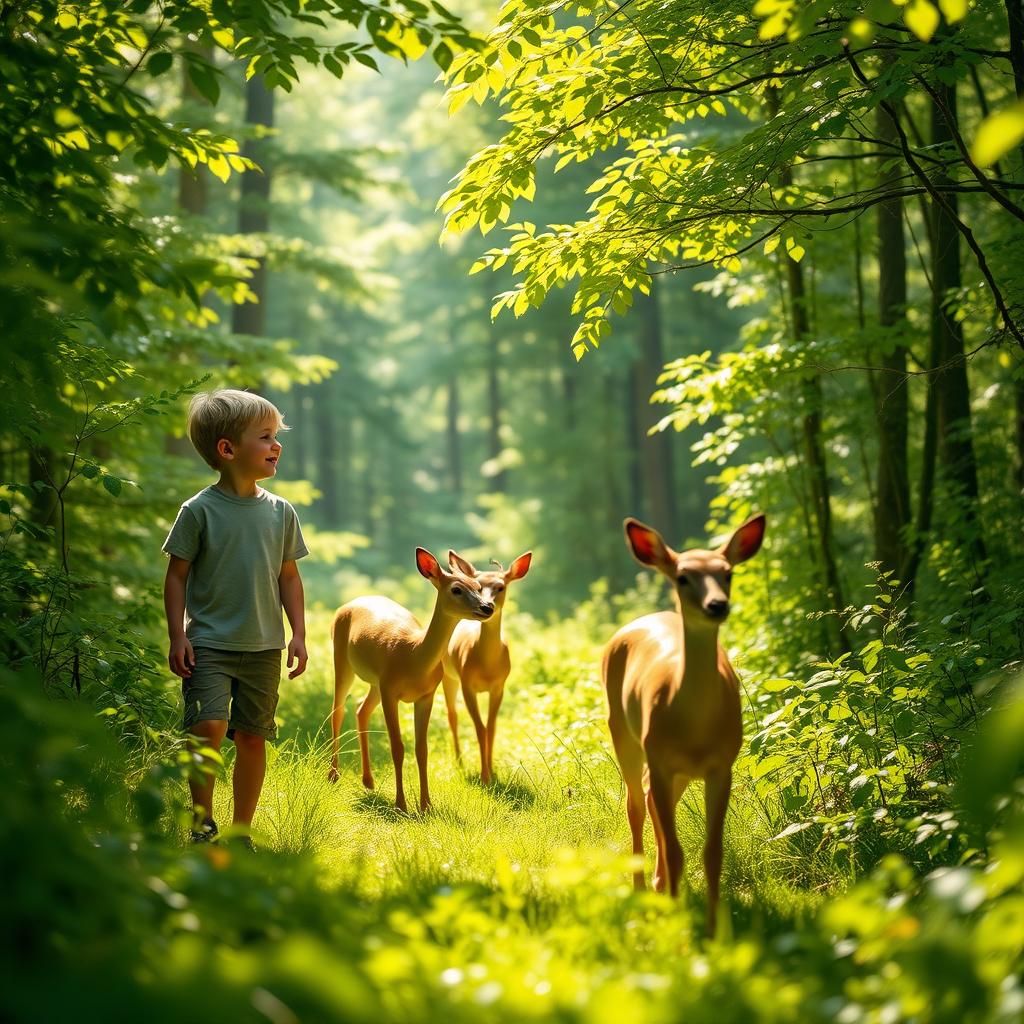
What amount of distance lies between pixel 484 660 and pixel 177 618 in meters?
2.48

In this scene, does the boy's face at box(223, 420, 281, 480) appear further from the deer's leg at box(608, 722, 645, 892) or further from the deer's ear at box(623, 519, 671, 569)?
the deer's leg at box(608, 722, 645, 892)

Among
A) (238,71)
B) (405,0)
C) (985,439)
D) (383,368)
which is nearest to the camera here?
(405,0)

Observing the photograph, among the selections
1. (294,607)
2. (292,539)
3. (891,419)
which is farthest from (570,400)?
(294,607)

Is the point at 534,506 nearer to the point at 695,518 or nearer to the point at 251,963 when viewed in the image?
the point at 695,518

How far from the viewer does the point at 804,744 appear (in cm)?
466

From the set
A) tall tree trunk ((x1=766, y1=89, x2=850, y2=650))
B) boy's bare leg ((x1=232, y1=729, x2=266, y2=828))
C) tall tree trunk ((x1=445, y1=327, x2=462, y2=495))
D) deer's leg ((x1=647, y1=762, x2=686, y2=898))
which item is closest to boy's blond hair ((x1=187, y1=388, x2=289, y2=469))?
boy's bare leg ((x1=232, y1=729, x2=266, y2=828))

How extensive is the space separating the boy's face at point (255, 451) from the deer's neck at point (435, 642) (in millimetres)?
1279

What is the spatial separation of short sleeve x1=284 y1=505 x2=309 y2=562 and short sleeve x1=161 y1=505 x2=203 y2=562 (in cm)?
47

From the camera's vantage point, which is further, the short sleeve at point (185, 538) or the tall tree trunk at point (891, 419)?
the tall tree trunk at point (891, 419)

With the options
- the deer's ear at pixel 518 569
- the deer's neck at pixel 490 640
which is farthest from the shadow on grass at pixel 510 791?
the deer's ear at pixel 518 569

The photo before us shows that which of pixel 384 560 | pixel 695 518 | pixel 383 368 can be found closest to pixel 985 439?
pixel 695 518

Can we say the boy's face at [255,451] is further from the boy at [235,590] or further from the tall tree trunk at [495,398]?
the tall tree trunk at [495,398]

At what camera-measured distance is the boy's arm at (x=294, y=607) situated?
4.52 metres

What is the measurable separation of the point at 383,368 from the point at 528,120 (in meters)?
29.5
